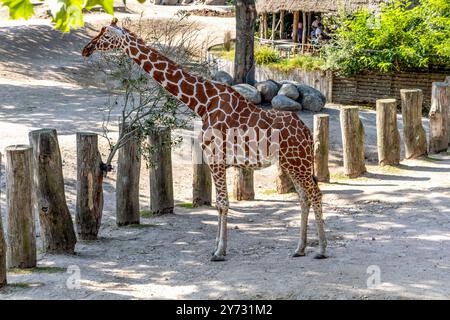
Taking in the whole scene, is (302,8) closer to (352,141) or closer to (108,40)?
(352,141)

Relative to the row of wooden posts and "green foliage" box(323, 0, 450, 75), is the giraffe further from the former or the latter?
"green foliage" box(323, 0, 450, 75)

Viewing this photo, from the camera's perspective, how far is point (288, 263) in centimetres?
844

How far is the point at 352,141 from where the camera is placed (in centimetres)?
1320

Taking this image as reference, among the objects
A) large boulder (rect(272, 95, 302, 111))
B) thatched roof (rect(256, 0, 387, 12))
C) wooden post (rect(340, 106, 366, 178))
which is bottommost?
wooden post (rect(340, 106, 366, 178))

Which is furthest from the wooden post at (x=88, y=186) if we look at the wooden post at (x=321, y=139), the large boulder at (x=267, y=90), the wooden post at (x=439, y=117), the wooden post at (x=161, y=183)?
the large boulder at (x=267, y=90)

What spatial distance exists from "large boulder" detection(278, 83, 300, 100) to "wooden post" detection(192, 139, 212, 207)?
23.0ft

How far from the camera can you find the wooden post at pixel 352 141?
13.1 meters

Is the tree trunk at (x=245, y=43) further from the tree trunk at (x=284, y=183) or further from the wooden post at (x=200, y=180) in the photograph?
the wooden post at (x=200, y=180)

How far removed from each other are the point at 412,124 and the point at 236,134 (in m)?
6.33

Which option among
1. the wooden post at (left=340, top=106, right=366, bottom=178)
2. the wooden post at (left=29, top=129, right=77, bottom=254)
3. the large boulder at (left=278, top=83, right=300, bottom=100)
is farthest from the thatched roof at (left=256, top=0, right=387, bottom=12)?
the wooden post at (left=29, top=129, right=77, bottom=254)

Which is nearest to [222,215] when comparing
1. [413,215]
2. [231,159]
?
[231,159]

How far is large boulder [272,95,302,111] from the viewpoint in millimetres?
18203

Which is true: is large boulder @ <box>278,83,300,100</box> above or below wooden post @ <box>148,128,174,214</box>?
above
